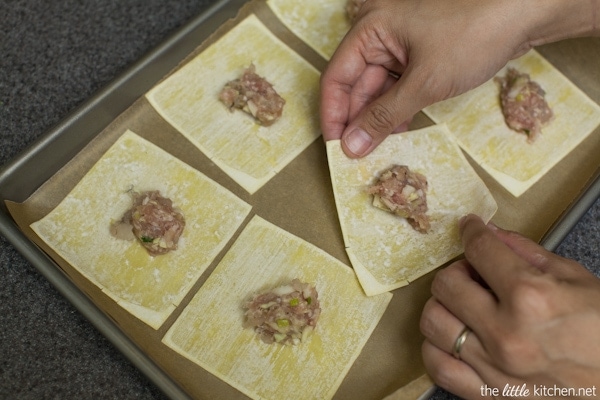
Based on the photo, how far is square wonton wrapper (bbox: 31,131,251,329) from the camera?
5.25 ft

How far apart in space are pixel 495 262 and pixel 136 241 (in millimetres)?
991

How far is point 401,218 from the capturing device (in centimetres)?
175

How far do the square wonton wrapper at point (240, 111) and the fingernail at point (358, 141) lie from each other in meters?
0.19

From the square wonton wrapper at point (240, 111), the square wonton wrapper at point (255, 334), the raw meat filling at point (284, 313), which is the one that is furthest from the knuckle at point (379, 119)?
the raw meat filling at point (284, 313)

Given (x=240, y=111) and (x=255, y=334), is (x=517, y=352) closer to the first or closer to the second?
(x=255, y=334)

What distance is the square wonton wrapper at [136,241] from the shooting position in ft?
5.25

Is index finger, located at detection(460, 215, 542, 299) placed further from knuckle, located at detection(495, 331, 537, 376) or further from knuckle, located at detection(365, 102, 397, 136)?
knuckle, located at detection(365, 102, 397, 136)

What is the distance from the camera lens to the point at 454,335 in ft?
4.35

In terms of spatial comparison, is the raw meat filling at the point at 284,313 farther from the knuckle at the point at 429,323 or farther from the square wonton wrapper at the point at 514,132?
the square wonton wrapper at the point at 514,132

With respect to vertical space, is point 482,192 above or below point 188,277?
above

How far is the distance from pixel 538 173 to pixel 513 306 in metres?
0.83

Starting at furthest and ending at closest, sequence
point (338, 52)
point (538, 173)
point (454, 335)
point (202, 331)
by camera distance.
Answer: point (538, 173) → point (338, 52) → point (202, 331) → point (454, 335)

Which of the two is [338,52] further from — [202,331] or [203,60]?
[202,331]

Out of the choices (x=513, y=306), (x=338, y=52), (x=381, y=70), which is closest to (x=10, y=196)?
(x=338, y=52)
